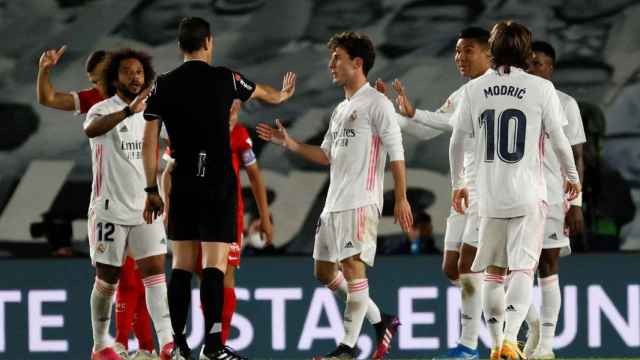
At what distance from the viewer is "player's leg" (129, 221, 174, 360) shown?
28.8 feet

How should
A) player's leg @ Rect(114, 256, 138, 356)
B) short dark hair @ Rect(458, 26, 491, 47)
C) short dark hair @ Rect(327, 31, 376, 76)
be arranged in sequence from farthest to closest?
player's leg @ Rect(114, 256, 138, 356) → short dark hair @ Rect(458, 26, 491, 47) → short dark hair @ Rect(327, 31, 376, 76)

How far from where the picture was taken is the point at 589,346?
37.7 feet

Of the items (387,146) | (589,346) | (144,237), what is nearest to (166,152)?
(144,237)

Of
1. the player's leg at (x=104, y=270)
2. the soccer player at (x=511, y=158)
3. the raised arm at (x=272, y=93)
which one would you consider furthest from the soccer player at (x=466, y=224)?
the player's leg at (x=104, y=270)

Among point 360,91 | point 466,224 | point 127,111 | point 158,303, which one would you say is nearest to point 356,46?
point 360,91

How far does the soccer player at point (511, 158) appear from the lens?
787 centimetres

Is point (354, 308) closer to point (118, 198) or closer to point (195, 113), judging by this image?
point (118, 198)

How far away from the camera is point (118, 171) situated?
880cm

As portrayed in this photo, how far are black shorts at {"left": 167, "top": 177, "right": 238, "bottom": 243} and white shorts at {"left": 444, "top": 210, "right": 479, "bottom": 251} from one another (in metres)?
1.60

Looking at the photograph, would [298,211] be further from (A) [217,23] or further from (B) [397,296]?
(B) [397,296]

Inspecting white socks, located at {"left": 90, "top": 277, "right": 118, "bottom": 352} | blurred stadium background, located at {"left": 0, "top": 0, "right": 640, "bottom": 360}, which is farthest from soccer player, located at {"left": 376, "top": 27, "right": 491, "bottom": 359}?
blurred stadium background, located at {"left": 0, "top": 0, "right": 640, "bottom": 360}

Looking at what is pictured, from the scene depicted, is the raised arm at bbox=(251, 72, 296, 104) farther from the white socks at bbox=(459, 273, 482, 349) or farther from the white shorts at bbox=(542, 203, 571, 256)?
the white shorts at bbox=(542, 203, 571, 256)

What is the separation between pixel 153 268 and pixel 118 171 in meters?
0.58

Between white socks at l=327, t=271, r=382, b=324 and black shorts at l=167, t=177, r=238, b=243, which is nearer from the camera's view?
black shorts at l=167, t=177, r=238, b=243
